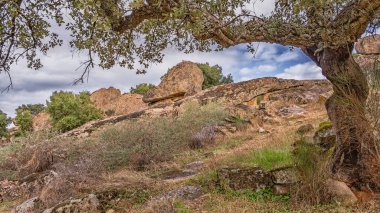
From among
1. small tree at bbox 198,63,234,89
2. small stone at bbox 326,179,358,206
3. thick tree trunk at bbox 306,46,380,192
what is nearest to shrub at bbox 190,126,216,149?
thick tree trunk at bbox 306,46,380,192

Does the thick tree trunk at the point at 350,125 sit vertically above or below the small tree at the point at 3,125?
below

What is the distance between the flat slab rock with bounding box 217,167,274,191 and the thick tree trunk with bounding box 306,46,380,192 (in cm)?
122

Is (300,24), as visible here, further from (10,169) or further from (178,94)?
(178,94)

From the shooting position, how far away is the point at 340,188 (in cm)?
602

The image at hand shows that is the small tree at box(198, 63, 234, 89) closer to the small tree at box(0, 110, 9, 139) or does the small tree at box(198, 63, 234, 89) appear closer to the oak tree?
the small tree at box(0, 110, 9, 139)

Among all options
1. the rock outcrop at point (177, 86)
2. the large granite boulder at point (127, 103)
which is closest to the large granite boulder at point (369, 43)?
the rock outcrop at point (177, 86)

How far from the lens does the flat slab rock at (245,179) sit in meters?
6.71

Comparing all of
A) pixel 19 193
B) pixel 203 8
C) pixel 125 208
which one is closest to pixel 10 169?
→ pixel 19 193

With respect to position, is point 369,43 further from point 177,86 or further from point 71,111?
point 71,111

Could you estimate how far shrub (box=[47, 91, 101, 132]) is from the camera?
26478mm

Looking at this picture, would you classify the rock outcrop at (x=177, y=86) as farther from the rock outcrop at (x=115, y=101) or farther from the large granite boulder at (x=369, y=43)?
the large granite boulder at (x=369, y=43)

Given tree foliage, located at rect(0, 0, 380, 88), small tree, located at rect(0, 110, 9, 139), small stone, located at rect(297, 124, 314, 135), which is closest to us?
tree foliage, located at rect(0, 0, 380, 88)

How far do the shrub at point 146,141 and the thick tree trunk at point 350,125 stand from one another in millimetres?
5643

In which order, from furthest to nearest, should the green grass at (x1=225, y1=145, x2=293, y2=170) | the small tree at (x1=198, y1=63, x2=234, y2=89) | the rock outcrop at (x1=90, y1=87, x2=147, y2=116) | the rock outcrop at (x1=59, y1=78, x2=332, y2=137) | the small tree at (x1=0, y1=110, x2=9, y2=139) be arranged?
the small tree at (x1=198, y1=63, x2=234, y2=89) → the small tree at (x1=0, y1=110, x2=9, y2=139) → the rock outcrop at (x1=90, y1=87, x2=147, y2=116) → the rock outcrop at (x1=59, y1=78, x2=332, y2=137) → the green grass at (x1=225, y1=145, x2=293, y2=170)
